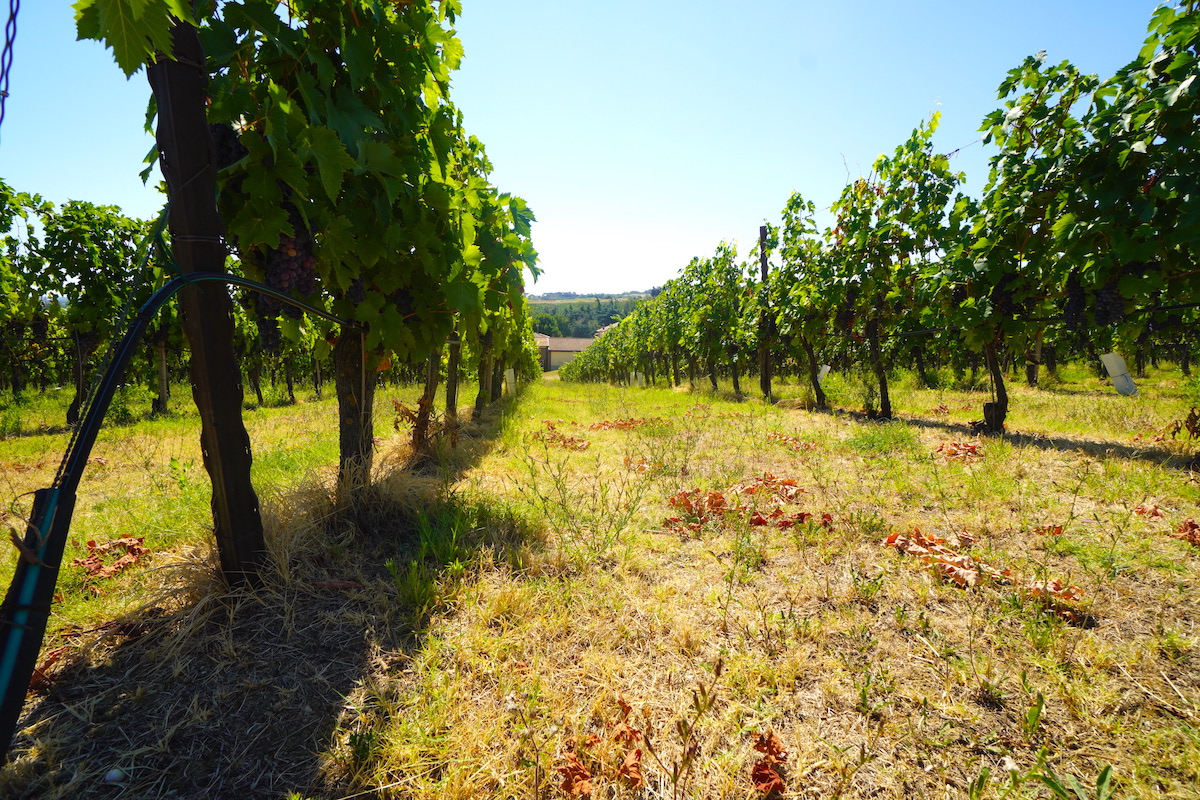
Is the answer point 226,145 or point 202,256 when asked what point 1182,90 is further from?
point 202,256

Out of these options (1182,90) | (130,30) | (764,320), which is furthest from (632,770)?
(764,320)

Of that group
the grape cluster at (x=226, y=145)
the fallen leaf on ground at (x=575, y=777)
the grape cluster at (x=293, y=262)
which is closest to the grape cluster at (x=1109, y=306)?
the fallen leaf on ground at (x=575, y=777)

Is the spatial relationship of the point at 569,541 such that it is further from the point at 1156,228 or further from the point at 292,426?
the point at 292,426

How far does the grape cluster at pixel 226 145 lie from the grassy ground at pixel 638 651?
6.52 feet

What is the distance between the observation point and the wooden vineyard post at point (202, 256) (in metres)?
1.98

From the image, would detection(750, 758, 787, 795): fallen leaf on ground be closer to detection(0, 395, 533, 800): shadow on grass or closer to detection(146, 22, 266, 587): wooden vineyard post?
detection(0, 395, 533, 800): shadow on grass

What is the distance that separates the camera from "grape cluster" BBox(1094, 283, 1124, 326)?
5.63 m

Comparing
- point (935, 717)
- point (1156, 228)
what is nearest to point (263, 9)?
point (935, 717)

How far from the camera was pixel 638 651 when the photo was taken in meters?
2.35

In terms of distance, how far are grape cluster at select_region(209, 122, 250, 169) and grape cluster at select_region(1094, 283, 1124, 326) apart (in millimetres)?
8448

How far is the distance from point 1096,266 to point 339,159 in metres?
7.42

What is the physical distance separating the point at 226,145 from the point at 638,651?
126 inches

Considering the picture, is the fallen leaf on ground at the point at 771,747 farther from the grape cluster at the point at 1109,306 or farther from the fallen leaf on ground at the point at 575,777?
the grape cluster at the point at 1109,306

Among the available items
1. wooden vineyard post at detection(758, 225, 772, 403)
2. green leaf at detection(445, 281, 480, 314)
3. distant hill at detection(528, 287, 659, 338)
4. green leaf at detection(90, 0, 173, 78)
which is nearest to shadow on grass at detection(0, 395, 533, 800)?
green leaf at detection(445, 281, 480, 314)
